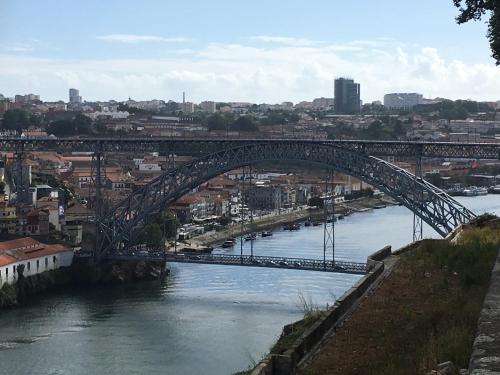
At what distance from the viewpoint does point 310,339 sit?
12.4 feet

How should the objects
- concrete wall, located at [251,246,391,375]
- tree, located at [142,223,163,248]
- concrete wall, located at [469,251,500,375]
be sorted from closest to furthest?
concrete wall, located at [469,251,500,375] < concrete wall, located at [251,246,391,375] < tree, located at [142,223,163,248]

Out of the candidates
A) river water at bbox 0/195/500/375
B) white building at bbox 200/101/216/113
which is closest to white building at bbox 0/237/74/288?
river water at bbox 0/195/500/375

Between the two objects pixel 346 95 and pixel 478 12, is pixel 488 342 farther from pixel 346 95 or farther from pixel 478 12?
pixel 346 95

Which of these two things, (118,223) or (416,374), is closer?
(416,374)

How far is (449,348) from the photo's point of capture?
3.35 metres

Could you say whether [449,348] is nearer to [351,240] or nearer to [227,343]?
[227,343]

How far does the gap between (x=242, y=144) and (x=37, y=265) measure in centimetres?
533

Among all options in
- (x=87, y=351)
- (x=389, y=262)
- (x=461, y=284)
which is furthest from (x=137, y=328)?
(x=461, y=284)

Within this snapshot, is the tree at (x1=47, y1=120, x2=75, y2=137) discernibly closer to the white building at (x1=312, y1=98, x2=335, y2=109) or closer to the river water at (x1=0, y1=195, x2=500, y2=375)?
the river water at (x1=0, y1=195, x2=500, y2=375)

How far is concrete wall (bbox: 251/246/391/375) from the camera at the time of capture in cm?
340

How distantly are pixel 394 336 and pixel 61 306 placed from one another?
12.7m

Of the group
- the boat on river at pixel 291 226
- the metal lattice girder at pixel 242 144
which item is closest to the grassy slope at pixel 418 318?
the metal lattice girder at pixel 242 144

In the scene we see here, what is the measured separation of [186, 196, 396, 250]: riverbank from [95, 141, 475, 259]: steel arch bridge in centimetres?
207

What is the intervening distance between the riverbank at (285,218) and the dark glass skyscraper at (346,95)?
132 feet
